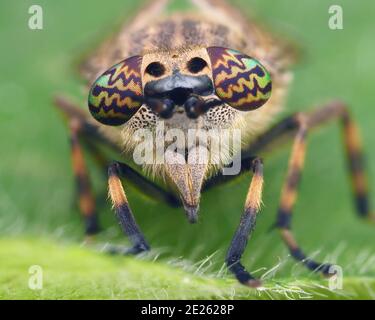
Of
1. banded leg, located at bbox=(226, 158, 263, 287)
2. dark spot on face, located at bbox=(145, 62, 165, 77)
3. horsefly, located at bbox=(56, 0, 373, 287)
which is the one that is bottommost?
banded leg, located at bbox=(226, 158, 263, 287)

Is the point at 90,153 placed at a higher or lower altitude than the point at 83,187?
higher

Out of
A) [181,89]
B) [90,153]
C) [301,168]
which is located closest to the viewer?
[181,89]

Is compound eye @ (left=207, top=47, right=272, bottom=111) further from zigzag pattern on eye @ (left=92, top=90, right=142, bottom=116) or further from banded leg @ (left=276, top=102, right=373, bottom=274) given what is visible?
banded leg @ (left=276, top=102, right=373, bottom=274)

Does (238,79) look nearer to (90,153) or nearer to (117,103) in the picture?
(117,103)

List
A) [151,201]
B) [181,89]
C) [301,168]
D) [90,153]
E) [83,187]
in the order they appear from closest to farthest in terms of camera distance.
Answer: [181,89]
[151,201]
[301,168]
[83,187]
[90,153]

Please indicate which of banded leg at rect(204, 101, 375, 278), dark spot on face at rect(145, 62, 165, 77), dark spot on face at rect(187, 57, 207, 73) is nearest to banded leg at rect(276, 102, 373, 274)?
banded leg at rect(204, 101, 375, 278)

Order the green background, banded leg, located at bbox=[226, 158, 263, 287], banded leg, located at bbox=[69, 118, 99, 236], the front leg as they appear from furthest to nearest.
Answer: banded leg, located at bbox=[69, 118, 99, 236] < the front leg < the green background < banded leg, located at bbox=[226, 158, 263, 287]

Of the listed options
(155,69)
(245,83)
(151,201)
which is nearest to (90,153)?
(151,201)
